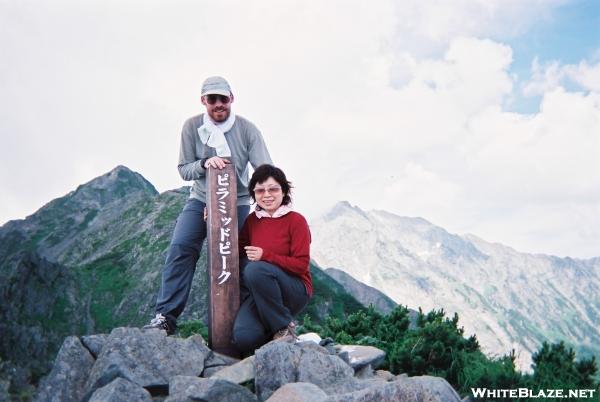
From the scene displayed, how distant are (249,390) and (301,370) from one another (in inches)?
25.0

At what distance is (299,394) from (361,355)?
9.17ft

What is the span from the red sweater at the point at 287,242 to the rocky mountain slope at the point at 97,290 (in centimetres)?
2654

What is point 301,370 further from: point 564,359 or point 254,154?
point 564,359

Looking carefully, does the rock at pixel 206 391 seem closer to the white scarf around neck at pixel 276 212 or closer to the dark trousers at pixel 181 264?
the dark trousers at pixel 181 264

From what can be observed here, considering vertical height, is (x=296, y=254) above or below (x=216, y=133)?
below

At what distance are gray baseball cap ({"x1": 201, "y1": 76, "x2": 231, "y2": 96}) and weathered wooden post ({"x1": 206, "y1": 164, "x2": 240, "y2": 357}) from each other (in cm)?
110

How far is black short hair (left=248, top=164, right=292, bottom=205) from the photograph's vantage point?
743cm

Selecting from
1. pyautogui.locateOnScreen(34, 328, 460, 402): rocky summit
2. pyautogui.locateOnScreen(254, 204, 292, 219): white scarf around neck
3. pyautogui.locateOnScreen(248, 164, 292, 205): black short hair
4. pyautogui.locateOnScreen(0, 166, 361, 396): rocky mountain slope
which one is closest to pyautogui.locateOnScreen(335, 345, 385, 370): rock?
pyautogui.locateOnScreen(34, 328, 460, 402): rocky summit

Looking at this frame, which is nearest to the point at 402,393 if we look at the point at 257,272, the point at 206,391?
the point at 206,391

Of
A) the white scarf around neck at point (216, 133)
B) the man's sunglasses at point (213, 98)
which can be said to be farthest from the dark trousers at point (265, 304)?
the man's sunglasses at point (213, 98)

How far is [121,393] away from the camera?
225 inches

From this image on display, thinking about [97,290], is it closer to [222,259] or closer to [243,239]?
[243,239]

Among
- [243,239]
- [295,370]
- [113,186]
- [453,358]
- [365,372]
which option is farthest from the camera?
[113,186]

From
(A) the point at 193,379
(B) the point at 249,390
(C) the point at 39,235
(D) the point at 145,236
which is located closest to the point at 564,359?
(B) the point at 249,390
